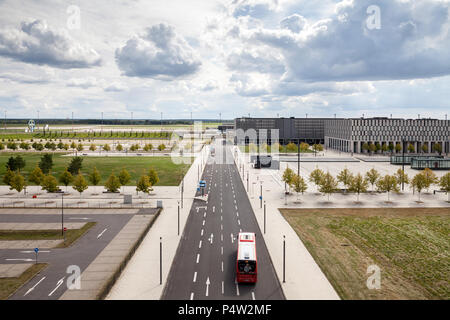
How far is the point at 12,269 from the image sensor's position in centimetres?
3089

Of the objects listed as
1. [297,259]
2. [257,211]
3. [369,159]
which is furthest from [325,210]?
[369,159]

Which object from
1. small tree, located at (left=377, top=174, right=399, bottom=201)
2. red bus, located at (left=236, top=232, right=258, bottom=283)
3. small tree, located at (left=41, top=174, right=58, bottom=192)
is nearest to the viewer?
red bus, located at (left=236, top=232, right=258, bottom=283)

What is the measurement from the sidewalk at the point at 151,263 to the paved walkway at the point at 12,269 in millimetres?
9735

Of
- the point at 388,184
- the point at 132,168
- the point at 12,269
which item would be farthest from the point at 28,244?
the point at 132,168

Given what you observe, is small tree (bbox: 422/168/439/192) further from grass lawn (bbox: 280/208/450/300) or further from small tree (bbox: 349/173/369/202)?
small tree (bbox: 349/173/369/202)

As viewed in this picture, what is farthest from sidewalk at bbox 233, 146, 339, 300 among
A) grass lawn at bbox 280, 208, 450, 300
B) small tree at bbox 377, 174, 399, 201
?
small tree at bbox 377, 174, 399, 201

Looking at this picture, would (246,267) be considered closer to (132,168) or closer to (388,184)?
(388,184)

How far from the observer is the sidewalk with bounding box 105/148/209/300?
86.6 feet

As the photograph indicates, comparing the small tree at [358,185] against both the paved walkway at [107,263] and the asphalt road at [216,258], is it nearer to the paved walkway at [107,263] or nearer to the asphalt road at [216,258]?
the asphalt road at [216,258]

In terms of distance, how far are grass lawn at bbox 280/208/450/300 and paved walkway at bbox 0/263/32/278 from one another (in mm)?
28447

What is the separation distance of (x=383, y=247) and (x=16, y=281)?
121ft

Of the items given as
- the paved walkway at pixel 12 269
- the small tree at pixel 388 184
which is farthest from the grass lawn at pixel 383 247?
the paved walkway at pixel 12 269

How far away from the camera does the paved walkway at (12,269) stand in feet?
97.3

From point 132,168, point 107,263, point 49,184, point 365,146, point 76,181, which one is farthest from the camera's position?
point 365,146
